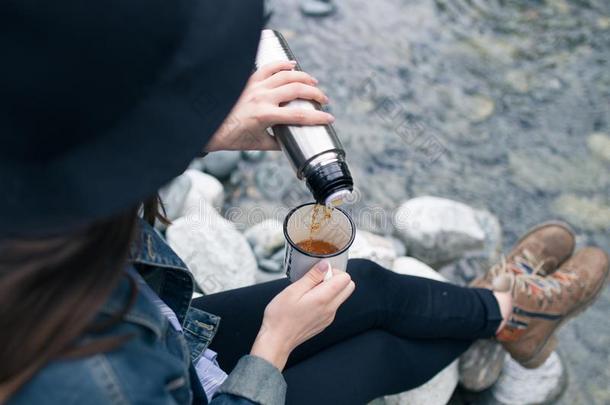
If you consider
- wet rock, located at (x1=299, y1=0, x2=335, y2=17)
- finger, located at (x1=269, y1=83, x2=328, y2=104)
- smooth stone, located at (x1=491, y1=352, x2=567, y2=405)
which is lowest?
smooth stone, located at (x1=491, y1=352, x2=567, y2=405)

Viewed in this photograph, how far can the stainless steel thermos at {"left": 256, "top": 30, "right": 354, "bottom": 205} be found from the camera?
1.02 m

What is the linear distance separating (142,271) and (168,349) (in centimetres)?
18

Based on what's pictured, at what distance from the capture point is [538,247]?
1.86 m

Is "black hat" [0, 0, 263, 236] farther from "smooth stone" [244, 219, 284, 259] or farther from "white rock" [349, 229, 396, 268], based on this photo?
"smooth stone" [244, 219, 284, 259]

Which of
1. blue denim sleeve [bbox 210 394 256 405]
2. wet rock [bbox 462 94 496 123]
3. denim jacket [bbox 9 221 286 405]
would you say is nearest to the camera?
denim jacket [bbox 9 221 286 405]

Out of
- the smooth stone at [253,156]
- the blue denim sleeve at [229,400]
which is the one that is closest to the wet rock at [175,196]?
the smooth stone at [253,156]

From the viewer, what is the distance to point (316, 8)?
278 cm

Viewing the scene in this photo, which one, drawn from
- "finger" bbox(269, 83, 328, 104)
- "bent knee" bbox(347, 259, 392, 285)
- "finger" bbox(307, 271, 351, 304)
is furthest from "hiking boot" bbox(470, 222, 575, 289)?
"finger" bbox(269, 83, 328, 104)

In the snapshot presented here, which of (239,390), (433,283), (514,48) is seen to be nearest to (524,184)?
(514,48)

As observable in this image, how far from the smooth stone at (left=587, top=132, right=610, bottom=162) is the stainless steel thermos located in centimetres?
167

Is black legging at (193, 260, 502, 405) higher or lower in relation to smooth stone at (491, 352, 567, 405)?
higher

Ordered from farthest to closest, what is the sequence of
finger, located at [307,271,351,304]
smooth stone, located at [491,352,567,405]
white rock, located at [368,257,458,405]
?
smooth stone, located at [491,352,567,405], white rock, located at [368,257,458,405], finger, located at [307,271,351,304]

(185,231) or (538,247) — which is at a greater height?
(185,231)

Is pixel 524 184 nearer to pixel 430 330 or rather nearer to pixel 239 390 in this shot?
pixel 430 330
